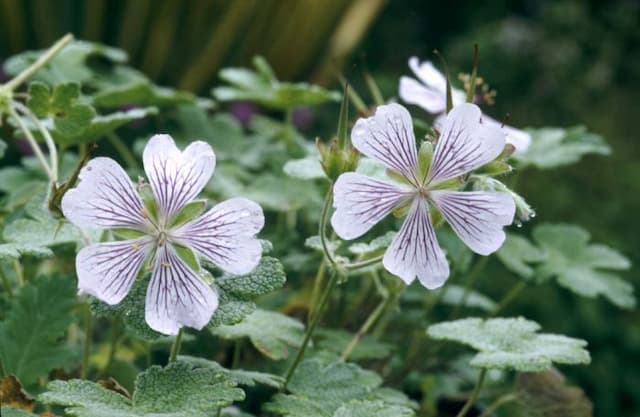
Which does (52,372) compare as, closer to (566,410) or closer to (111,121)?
(111,121)

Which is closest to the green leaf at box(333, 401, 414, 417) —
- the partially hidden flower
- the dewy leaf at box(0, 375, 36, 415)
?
the dewy leaf at box(0, 375, 36, 415)

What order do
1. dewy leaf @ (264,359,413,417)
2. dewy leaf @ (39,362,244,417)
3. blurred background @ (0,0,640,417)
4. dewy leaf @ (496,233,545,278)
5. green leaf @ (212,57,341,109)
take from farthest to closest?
blurred background @ (0,0,640,417), green leaf @ (212,57,341,109), dewy leaf @ (496,233,545,278), dewy leaf @ (264,359,413,417), dewy leaf @ (39,362,244,417)

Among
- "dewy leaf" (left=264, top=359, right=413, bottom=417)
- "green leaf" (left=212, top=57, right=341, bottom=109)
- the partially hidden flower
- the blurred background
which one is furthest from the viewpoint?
the blurred background

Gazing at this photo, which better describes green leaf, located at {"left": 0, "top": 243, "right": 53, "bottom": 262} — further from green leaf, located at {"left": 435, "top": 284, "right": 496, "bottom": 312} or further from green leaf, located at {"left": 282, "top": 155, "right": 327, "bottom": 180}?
green leaf, located at {"left": 435, "top": 284, "right": 496, "bottom": 312}

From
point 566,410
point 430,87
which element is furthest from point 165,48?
point 566,410

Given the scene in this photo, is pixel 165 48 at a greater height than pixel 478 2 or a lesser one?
lesser

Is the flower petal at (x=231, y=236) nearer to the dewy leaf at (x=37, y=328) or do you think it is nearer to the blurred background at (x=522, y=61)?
the dewy leaf at (x=37, y=328)

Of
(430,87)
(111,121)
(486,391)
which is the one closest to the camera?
(111,121)

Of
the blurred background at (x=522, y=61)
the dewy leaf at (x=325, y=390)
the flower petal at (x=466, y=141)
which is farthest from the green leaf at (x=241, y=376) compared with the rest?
the blurred background at (x=522, y=61)
